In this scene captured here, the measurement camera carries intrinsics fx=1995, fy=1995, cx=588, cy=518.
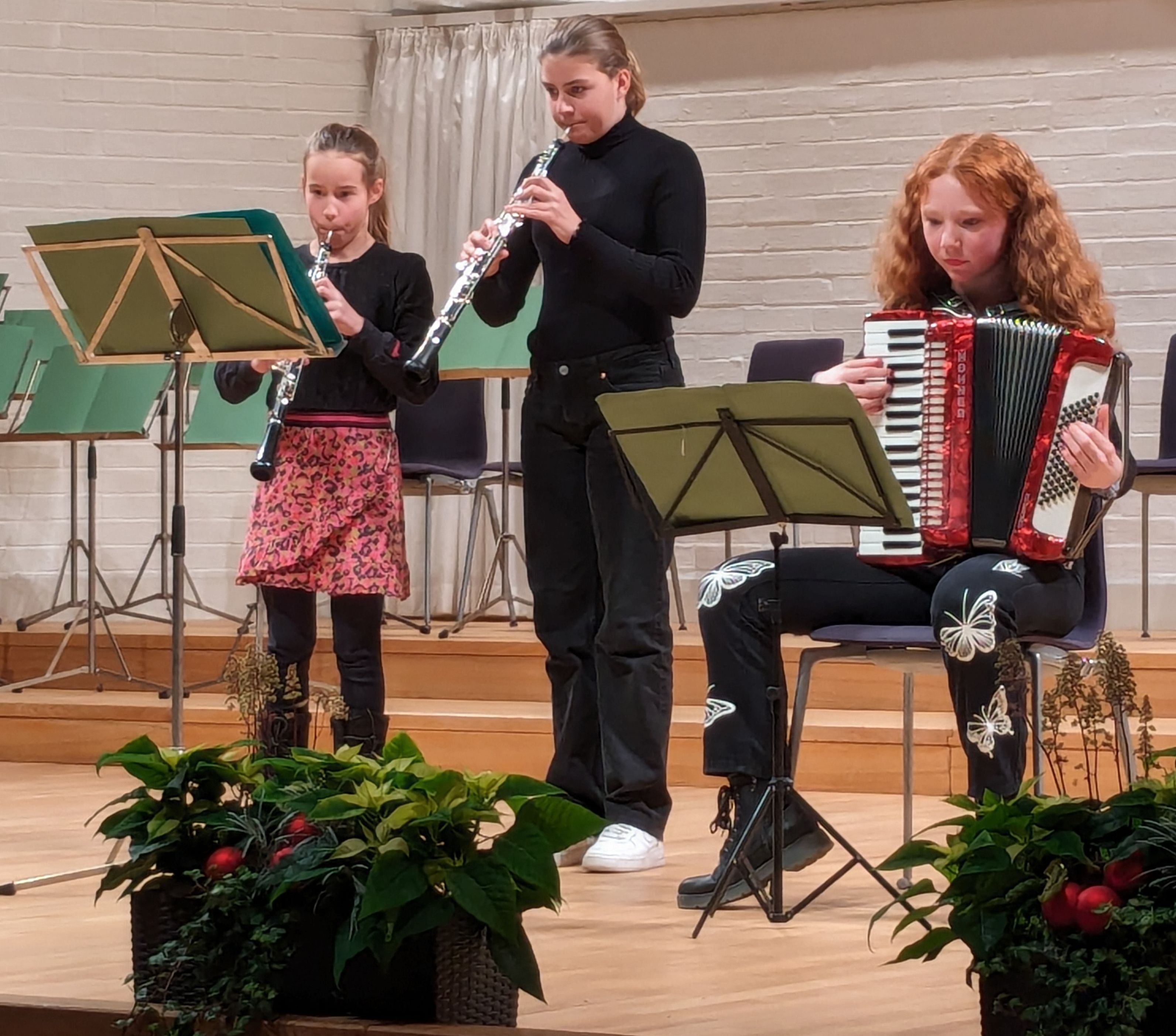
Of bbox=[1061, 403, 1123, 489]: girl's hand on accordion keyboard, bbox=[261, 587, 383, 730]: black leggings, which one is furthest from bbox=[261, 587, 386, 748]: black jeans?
bbox=[1061, 403, 1123, 489]: girl's hand on accordion keyboard

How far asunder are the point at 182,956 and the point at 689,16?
196 inches

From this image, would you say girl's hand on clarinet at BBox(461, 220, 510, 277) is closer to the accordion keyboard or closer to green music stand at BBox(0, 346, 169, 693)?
the accordion keyboard

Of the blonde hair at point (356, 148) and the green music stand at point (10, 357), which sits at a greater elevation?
the blonde hair at point (356, 148)

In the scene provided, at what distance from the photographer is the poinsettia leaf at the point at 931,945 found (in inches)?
82.9

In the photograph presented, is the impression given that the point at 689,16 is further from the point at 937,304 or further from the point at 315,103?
the point at 937,304

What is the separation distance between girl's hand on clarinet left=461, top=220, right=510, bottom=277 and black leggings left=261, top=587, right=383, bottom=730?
2.32 feet

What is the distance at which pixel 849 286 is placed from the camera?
6484 mm

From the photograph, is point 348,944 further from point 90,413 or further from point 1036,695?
point 90,413

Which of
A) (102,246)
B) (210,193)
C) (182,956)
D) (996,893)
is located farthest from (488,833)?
(210,193)

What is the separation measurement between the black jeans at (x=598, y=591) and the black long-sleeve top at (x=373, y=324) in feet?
1.22

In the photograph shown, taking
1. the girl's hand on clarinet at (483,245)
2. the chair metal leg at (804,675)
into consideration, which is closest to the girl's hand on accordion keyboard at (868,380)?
the chair metal leg at (804,675)

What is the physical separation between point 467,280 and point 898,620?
99cm

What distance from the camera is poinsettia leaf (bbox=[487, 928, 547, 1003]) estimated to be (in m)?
2.22

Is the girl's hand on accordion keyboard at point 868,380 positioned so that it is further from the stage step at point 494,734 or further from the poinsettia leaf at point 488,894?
the stage step at point 494,734
